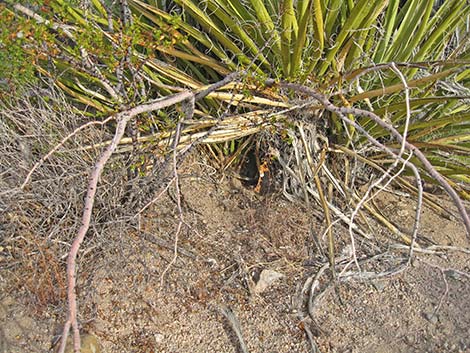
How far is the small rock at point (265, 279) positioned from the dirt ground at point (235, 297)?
0.02m

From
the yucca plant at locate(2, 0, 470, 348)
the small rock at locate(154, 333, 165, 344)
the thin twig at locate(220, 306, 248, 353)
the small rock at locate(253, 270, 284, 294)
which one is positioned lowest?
the small rock at locate(154, 333, 165, 344)

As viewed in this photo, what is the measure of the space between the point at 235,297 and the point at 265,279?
166 millimetres

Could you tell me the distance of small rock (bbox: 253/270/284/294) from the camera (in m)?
2.63

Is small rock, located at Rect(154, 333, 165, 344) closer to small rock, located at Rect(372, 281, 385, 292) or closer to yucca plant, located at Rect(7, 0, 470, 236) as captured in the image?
yucca plant, located at Rect(7, 0, 470, 236)

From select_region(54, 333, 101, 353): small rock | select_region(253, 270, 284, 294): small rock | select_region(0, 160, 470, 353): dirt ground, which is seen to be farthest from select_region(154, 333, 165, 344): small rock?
select_region(253, 270, 284, 294): small rock

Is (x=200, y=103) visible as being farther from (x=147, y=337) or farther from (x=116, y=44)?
(x=147, y=337)

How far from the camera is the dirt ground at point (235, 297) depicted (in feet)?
7.89

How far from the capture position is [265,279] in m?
2.65

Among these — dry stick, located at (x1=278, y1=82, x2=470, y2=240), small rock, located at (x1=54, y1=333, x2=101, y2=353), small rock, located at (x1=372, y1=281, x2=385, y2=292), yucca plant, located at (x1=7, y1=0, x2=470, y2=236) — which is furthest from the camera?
small rock, located at (x1=372, y1=281, x2=385, y2=292)

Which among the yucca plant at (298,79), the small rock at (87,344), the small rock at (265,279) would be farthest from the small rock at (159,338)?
the yucca plant at (298,79)

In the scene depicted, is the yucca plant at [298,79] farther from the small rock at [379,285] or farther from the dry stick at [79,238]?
the dry stick at [79,238]

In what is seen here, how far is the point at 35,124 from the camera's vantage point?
2.45 m

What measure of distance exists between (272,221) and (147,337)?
0.86 metres

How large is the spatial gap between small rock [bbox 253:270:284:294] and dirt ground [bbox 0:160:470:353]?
0.02 meters
